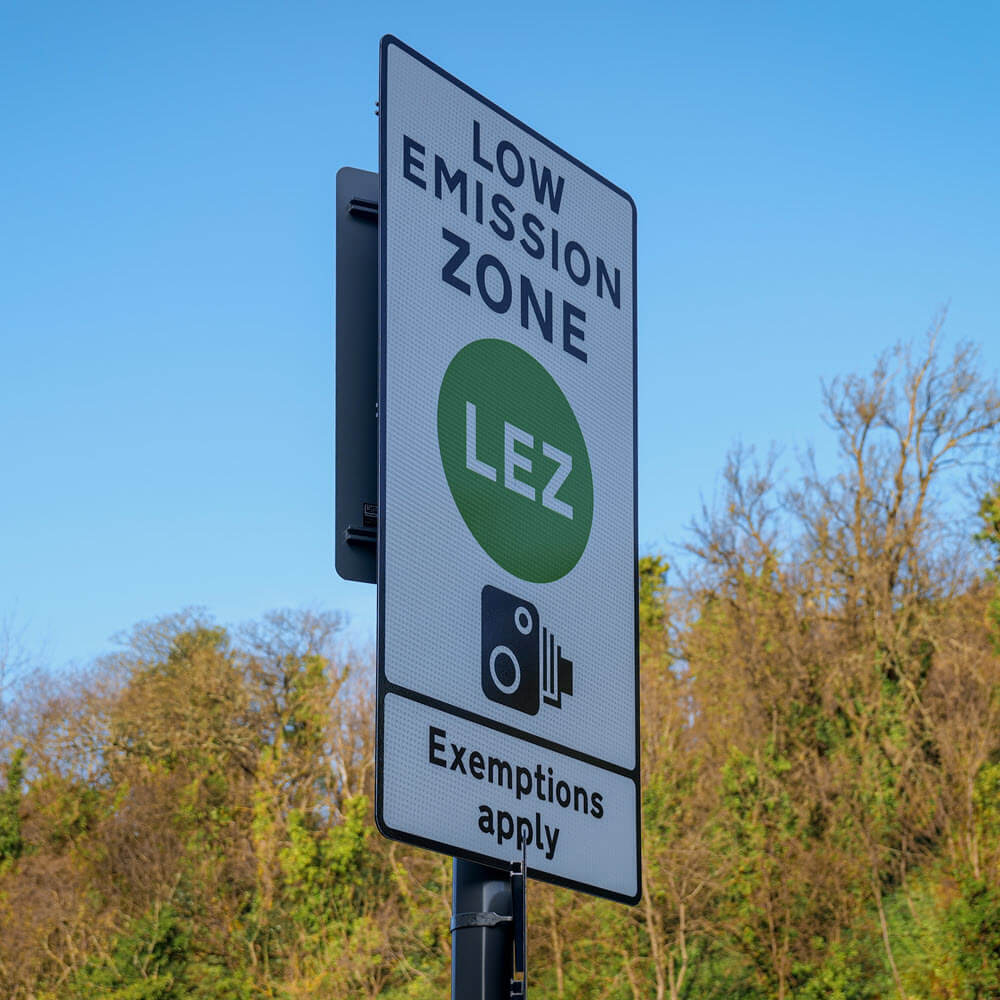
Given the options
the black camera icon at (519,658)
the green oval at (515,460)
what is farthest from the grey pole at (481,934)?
the green oval at (515,460)

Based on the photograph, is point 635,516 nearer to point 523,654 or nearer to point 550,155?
point 523,654

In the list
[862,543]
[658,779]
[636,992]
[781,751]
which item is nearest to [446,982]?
[636,992]

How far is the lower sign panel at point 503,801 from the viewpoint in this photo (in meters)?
1.54

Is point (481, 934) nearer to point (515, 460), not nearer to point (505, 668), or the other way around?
point (505, 668)

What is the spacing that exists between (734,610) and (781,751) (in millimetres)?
2721

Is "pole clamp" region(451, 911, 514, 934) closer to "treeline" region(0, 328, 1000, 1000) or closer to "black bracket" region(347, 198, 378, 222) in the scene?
"black bracket" region(347, 198, 378, 222)

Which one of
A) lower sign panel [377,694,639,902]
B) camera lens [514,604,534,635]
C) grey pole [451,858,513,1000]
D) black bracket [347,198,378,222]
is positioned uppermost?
black bracket [347,198,378,222]

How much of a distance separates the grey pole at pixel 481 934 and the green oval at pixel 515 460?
0.35 m

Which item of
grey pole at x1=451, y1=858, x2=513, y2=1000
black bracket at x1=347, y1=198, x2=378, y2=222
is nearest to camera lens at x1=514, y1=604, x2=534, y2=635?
grey pole at x1=451, y1=858, x2=513, y2=1000

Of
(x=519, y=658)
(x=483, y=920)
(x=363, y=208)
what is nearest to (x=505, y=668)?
A: (x=519, y=658)

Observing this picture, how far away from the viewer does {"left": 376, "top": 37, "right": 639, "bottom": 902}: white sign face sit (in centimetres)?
159

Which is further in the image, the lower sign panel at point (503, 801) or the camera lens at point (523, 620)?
the camera lens at point (523, 620)

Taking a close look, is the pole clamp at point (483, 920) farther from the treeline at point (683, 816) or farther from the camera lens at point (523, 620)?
the treeline at point (683, 816)

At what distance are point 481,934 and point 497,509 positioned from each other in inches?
18.9
